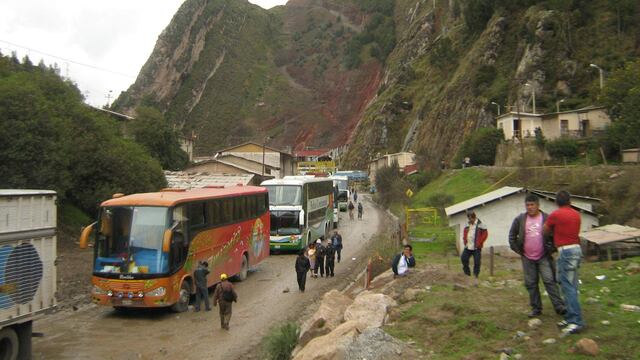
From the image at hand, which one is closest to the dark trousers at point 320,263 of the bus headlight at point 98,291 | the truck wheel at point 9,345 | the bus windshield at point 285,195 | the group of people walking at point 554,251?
the bus windshield at point 285,195

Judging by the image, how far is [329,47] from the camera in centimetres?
19575

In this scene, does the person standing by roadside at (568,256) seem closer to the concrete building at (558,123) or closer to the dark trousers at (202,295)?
the dark trousers at (202,295)

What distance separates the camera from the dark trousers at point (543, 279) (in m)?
7.90

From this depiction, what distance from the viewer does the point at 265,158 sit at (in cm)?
7919

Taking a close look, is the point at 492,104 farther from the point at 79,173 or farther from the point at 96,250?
the point at 96,250

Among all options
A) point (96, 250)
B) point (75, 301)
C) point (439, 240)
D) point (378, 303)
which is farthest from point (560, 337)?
point (439, 240)

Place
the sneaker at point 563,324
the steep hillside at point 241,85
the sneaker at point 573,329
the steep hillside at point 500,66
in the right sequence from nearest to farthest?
the sneaker at point 573,329 < the sneaker at point 563,324 < the steep hillside at point 500,66 < the steep hillside at point 241,85

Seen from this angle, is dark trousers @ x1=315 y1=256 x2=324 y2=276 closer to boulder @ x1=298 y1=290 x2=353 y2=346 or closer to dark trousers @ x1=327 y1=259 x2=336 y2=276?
dark trousers @ x1=327 y1=259 x2=336 y2=276

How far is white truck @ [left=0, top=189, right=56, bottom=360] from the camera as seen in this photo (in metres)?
9.74

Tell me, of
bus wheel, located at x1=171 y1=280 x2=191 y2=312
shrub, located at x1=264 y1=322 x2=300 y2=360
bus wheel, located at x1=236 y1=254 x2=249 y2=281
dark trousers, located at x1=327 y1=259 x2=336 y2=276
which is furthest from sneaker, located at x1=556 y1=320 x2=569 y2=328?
dark trousers, located at x1=327 y1=259 x2=336 y2=276

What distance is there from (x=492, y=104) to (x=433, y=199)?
24295 millimetres

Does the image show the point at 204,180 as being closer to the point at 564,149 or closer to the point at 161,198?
the point at 564,149

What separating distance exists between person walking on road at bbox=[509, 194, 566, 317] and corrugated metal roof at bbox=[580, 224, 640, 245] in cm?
1159

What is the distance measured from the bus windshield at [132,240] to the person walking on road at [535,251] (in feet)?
30.2
